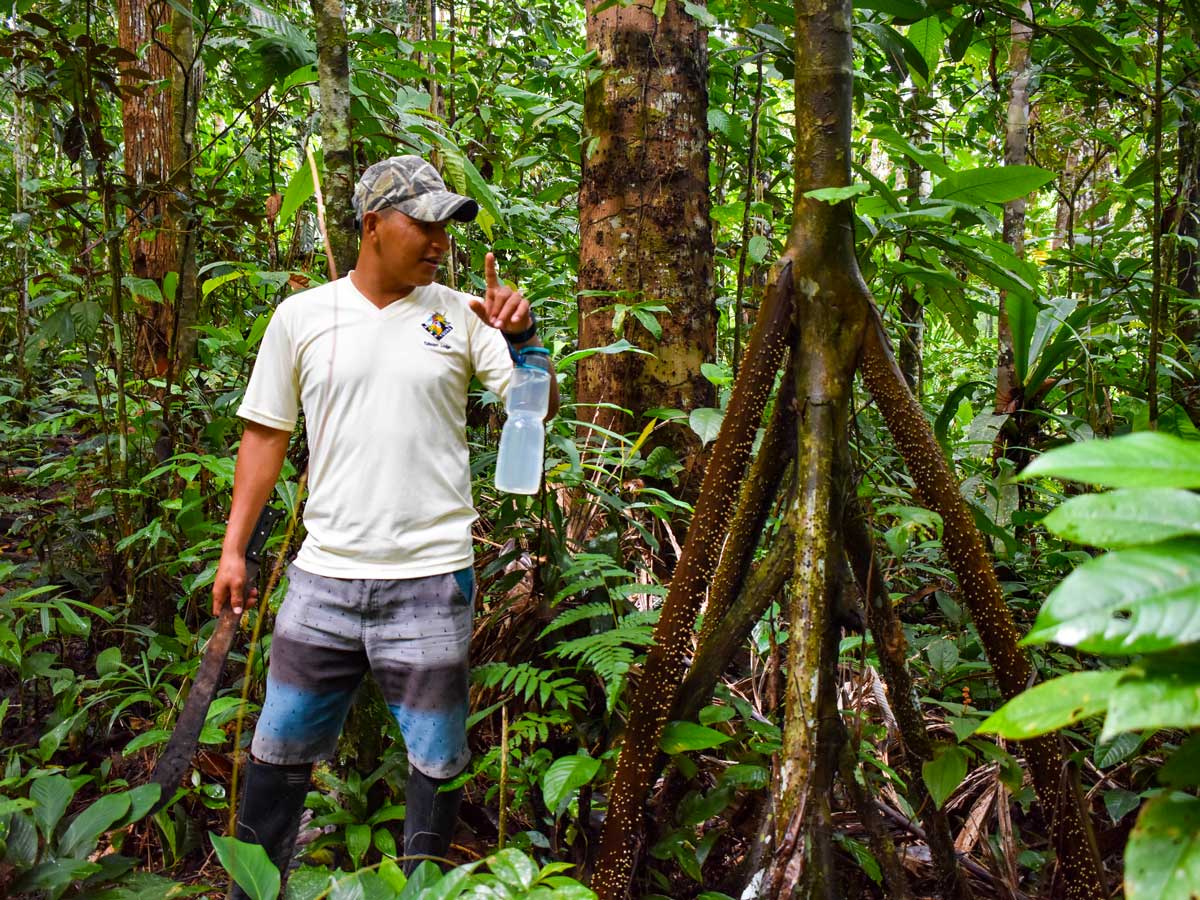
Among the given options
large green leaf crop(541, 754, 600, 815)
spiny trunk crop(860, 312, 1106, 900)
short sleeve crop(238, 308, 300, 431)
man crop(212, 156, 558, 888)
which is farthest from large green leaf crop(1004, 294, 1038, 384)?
short sleeve crop(238, 308, 300, 431)

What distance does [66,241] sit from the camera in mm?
3635

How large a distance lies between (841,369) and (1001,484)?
1.35m

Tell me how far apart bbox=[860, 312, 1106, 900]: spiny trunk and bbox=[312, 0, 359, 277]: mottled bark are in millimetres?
1614

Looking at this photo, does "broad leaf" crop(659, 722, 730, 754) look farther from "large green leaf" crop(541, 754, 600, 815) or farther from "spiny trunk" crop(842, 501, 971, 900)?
"spiny trunk" crop(842, 501, 971, 900)

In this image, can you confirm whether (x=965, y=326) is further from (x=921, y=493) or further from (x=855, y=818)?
(x=855, y=818)

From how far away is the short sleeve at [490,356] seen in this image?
2295 mm

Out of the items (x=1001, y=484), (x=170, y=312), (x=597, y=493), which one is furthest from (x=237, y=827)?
(x=170, y=312)

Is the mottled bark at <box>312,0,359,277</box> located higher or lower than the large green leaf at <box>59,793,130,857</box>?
higher

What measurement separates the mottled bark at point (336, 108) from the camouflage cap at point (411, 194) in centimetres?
37

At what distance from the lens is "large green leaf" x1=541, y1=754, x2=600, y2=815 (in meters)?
1.98

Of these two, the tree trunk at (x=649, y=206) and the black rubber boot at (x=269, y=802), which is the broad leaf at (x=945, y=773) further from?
the tree trunk at (x=649, y=206)

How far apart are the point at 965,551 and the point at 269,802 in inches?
74.1

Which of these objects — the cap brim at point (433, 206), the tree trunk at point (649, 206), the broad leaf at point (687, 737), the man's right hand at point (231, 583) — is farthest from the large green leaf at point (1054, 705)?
the tree trunk at point (649, 206)

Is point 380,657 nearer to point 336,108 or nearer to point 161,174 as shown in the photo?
point 336,108
